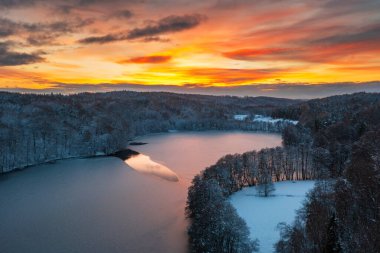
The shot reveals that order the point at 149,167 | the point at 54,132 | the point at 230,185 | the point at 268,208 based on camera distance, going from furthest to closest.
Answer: the point at 54,132
the point at 149,167
the point at 230,185
the point at 268,208

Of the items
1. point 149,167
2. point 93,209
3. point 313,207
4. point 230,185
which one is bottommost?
point 93,209

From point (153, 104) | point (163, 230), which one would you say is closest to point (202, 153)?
point (163, 230)

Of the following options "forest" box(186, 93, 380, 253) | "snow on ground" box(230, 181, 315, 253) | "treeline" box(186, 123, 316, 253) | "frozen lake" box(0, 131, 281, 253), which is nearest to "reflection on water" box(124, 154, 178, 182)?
"frozen lake" box(0, 131, 281, 253)

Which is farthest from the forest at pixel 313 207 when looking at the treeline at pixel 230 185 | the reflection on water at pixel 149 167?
the reflection on water at pixel 149 167

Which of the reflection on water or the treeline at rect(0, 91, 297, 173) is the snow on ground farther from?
the treeline at rect(0, 91, 297, 173)

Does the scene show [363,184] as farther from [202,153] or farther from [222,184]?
[202,153]

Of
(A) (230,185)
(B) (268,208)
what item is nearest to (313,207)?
(B) (268,208)

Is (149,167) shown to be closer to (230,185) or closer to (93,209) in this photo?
(230,185)
